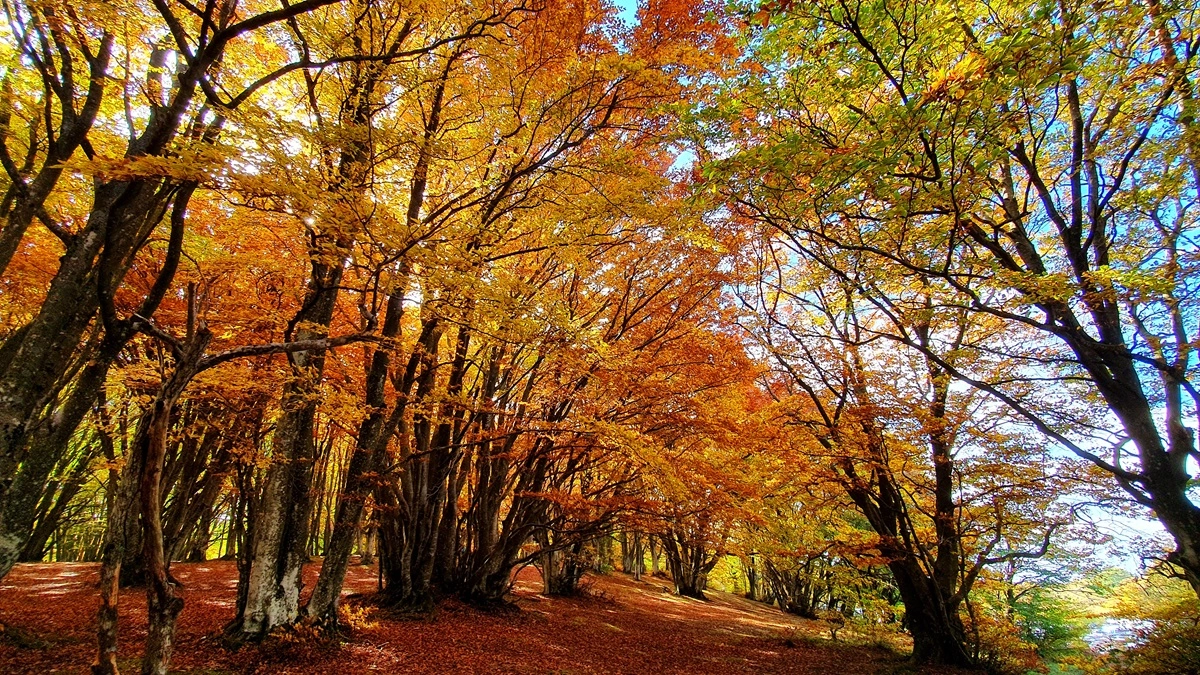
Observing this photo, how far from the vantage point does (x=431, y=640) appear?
25.0ft

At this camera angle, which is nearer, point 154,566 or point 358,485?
point 154,566

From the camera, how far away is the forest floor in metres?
5.65

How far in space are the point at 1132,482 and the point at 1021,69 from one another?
539cm

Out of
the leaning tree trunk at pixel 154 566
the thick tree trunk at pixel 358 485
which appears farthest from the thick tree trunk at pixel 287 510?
the leaning tree trunk at pixel 154 566

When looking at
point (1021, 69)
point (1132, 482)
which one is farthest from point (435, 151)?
point (1132, 482)

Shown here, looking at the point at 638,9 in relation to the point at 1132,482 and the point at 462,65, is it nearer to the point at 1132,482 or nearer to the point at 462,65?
the point at 462,65

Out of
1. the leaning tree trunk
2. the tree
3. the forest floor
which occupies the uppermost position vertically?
the tree

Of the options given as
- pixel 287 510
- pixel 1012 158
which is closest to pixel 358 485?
pixel 287 510

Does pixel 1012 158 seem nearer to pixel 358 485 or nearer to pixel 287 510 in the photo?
pixel 358 485

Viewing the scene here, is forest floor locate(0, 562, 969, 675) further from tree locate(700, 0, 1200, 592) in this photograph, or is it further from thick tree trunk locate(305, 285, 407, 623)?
tree locate(700, 0, 1200, 592)

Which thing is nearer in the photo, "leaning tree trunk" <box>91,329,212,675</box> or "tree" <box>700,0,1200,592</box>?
"leaning tree trunk" <box>91,329,212,675</box>

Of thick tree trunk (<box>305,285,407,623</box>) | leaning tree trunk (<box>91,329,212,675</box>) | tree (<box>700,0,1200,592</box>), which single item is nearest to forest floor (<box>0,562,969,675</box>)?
thick tree trunk (<box>305,285,407,623</box>)

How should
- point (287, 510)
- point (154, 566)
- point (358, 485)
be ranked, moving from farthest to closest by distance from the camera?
point (358, 485), point (287, 510), point (154, 566)

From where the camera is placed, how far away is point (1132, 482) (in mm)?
5887
